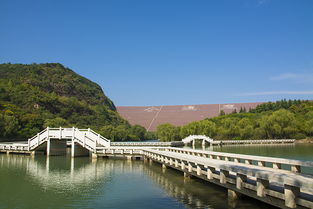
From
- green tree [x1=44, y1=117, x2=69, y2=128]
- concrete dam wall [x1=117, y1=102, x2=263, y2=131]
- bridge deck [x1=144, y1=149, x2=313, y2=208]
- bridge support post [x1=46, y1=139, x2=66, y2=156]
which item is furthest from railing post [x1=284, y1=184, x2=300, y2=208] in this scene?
concrete dam wall [x1=117, y1=102, x2=263, y2=131]

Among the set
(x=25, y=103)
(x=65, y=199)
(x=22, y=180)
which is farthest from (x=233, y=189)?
(x=25, y=103)

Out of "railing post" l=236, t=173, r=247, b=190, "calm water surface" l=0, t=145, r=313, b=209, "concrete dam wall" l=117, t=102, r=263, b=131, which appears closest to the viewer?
"railing post" l=236, t=173, r=247, b=190

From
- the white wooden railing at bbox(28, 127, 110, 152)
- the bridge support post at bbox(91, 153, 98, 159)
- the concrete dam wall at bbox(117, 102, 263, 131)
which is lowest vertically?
the bridge support post at bbox(91, 153, 98, 159)

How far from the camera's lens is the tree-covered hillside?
208ft

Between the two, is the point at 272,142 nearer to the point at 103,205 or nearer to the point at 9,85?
the point at 103,205

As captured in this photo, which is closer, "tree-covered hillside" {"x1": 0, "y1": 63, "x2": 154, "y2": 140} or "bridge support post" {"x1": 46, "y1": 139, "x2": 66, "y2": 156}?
"bridge support post" {"x1": 46, "y1": 139, "x2": 66, "y2": 156}

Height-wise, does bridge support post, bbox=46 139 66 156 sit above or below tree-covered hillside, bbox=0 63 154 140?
below

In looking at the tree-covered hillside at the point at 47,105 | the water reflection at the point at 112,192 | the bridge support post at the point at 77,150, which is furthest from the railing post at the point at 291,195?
the tree-covered hillside at the point at 47,105

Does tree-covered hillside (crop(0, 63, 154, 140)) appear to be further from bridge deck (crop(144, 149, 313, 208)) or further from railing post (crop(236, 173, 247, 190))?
railing post (crop(236, 173, 247, 190))

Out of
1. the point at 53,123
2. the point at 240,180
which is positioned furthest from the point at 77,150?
the point at 53,123

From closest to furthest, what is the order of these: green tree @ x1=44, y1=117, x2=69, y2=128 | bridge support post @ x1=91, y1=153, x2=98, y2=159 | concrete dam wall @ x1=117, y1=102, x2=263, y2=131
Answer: bridge support post @ x1=91, y1=153, x2=98, y2=159 < green tree @ x1=44, y1=117, x2=69, y2=128 < concrete dam wall @ x1=117, y1=102, x2=263, y2=131

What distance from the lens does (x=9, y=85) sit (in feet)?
316

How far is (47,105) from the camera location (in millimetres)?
101125

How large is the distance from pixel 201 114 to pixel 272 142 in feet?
337
